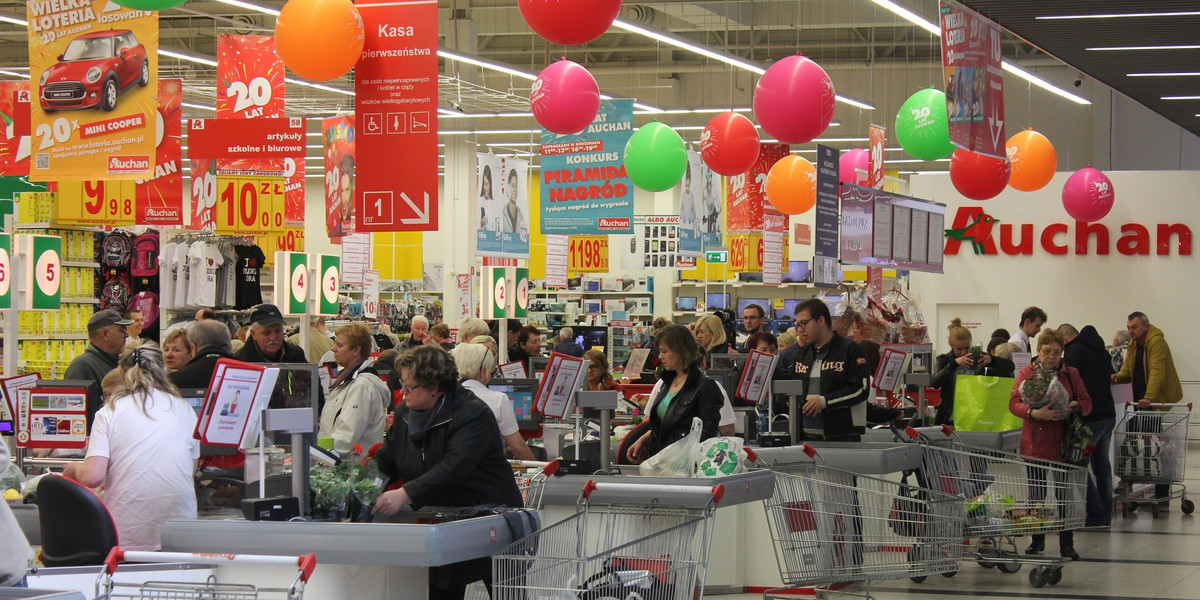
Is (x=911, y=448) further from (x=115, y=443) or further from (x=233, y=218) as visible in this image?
(x=233, y=218)

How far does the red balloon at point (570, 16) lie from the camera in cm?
694

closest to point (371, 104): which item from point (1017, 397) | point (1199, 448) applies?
point (1017, 397)

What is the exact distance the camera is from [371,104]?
7.98 m

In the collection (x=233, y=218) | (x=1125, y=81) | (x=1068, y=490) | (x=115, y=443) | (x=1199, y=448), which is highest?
(x=1125, y=81)

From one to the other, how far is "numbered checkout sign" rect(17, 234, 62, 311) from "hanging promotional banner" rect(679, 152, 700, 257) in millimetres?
7504

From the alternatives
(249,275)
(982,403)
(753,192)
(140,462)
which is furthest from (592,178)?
(140,462)

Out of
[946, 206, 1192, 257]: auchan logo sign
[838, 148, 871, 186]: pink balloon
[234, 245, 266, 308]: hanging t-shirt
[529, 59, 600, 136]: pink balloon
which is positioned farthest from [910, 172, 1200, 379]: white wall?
[234, 245, 266, 308]: hanging t-shirt

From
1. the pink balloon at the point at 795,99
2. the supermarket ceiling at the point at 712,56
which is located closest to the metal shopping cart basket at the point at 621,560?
the pink balloon at the point at 795,99

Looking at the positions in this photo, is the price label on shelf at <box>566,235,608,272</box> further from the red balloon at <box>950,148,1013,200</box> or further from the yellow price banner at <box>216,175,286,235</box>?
the red balloon at <box>950,148,1013,200</box>

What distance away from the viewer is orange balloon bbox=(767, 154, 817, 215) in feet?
44.6

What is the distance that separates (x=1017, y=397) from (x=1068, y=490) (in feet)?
4.88

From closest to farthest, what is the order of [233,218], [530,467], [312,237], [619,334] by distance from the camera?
1. [530,467]
2. [233,218]
3. [619,334]
4. [312,237]

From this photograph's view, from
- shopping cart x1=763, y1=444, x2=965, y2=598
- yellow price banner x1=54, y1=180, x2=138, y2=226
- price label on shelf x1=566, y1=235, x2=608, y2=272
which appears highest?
yellow price banner x1=54, y1=180, x2=138, y2=226

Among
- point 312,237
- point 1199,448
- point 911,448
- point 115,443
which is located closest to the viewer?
point 115,443
